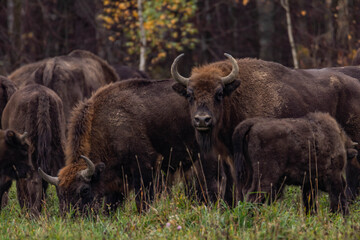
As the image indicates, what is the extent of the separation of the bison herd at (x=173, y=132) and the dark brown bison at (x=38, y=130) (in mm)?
15

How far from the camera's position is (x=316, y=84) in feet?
27.0

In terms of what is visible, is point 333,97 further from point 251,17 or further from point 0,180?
point 251,17

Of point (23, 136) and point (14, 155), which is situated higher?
point (23, 136)

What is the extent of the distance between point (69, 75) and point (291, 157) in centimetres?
629

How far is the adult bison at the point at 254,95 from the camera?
24.4 feet

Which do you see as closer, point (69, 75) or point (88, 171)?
point (88, 171)

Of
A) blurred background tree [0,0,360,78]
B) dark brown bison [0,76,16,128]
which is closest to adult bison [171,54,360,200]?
dark brown bison [0,76,16,128]

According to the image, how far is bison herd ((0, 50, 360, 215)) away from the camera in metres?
7.29

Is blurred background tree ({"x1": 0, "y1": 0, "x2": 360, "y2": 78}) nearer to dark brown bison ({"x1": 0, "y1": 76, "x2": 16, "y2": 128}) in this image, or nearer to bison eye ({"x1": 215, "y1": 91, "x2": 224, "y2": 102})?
dark brown bison ({"x1": 0, "y1": 76, "x2": 16, "y2": 128})

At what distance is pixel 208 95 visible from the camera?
7.37 m

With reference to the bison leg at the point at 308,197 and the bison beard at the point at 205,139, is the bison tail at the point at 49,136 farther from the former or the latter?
the bison leg at the point at 308,197

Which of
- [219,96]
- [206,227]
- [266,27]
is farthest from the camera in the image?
[266,27]

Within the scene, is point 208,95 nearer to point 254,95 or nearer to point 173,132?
point 254,95

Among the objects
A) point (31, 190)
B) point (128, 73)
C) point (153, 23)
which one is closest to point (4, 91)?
point (31, 190)
